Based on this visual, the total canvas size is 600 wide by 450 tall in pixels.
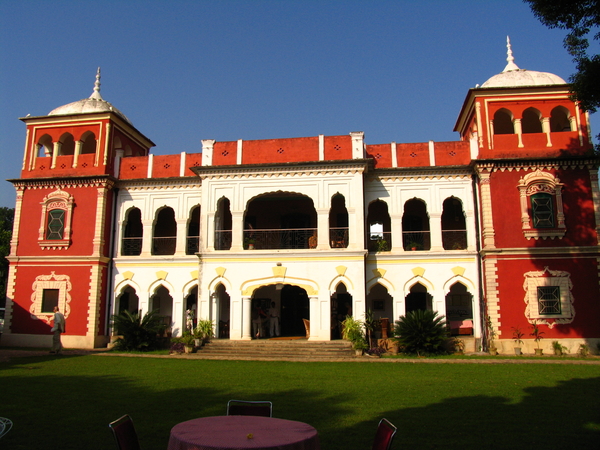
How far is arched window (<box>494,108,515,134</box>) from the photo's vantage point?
18969 millimetres

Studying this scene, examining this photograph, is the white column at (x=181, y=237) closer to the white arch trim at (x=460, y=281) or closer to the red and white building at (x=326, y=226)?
the red and white building at (x=326, y=226)

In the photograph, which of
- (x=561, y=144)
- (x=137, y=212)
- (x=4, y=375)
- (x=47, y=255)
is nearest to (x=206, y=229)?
(x=137, y=212)

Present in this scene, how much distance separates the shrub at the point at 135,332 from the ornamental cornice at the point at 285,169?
221 inches

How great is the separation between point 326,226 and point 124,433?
13621 mm

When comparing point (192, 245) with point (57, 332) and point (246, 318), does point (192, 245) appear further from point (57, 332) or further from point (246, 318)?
point (57, 332)

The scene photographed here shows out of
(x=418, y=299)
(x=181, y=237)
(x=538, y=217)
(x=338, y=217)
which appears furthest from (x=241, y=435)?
(x=418, y=299)

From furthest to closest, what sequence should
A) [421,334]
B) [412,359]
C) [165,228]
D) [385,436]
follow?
[165,228] → [421,334] → [412,359] → [385,436]

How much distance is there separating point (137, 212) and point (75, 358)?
8187 mm

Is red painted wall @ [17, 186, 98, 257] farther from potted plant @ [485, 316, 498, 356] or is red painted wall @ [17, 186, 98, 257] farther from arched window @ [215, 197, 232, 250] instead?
potted plant @ [485, 316, 498, 356]

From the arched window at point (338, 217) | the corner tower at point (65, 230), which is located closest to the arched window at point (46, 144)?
the corner tower at point (65, 230)

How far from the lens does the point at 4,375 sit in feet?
35.7

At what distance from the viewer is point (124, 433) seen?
4.16m

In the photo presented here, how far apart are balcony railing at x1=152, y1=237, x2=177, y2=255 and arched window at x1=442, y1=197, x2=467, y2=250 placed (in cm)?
1091

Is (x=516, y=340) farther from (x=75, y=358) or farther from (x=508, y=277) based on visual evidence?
(x=75, y=358)
